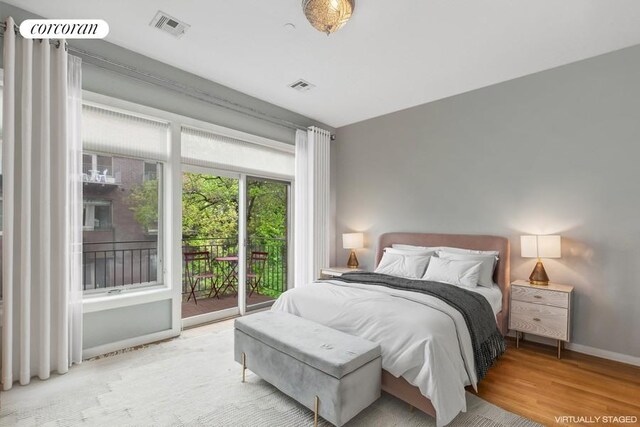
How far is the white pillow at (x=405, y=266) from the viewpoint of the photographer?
3553mm

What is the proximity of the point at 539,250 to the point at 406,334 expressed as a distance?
1.92m

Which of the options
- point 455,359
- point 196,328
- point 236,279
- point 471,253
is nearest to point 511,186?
point 471,253

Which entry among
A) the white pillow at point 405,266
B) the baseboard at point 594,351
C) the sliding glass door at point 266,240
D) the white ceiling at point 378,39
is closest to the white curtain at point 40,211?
the white ceiling at point 378,39

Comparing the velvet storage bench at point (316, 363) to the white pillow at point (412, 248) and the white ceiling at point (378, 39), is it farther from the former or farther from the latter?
the white ceiling at point (378, 39)

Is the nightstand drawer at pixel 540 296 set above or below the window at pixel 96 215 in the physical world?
below

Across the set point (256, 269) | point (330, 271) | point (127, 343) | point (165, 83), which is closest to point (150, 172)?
point (165, 83)

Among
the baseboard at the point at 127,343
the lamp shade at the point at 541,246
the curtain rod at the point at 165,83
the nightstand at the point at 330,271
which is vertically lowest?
the baseboard at the point at 127,343

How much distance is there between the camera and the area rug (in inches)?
77.9

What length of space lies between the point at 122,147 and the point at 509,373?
411 cm

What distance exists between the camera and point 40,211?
249 cm

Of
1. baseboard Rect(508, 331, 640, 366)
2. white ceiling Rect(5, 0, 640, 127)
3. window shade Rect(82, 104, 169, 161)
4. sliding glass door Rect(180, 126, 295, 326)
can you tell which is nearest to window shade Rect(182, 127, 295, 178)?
sliding glass door Rect(180, 126, 295, 326)

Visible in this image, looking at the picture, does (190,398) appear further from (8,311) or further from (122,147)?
(122,147)

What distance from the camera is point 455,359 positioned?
2010mm

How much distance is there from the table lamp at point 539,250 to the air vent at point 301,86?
291cm
